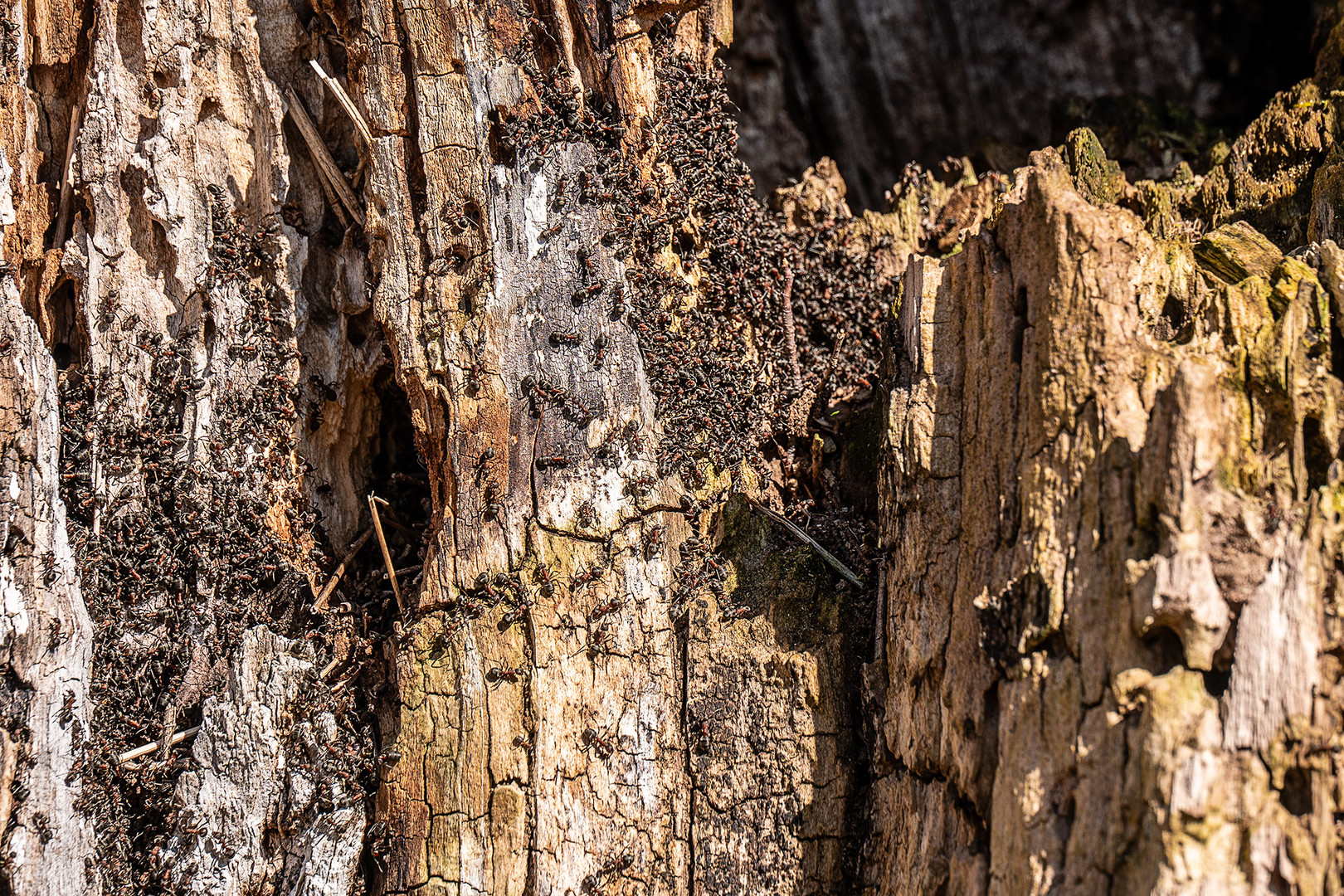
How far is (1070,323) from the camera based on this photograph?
121 inches

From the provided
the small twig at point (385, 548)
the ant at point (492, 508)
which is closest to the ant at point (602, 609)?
the ant at point (492, 508)

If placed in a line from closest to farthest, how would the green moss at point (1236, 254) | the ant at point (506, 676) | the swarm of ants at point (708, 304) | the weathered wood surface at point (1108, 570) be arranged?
the weathered wood surface at point (1108, 570) → the green moss at point (1236, 254) → the ant at point (506, 676) → the swarm of ants at point (708, 304)

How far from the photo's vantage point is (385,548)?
3.97 m

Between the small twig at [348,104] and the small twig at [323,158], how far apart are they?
8.6 inches

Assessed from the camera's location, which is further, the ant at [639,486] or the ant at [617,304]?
the ant at [617,304]

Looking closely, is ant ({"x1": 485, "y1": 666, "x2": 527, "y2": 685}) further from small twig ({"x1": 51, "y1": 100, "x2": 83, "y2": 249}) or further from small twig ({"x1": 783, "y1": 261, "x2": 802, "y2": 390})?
small twig ({"x1": 51, "y1": 100, "x2": 83, "y2": 249})

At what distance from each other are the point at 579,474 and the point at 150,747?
2210mm

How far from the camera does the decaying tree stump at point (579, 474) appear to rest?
114 inches

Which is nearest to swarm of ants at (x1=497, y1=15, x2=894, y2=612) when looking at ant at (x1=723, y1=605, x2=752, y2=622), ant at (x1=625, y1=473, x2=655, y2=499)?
ant at (x1=625, y1=473, x2=655, y2=499)

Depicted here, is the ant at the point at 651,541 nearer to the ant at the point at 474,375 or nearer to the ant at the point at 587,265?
the ant at the point at 474,375

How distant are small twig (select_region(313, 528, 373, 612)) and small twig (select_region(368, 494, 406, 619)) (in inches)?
2.4

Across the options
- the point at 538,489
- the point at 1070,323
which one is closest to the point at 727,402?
the point at 538,489

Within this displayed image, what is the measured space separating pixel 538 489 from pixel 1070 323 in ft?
7.06

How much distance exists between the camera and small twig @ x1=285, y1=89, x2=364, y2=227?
4.21 m
